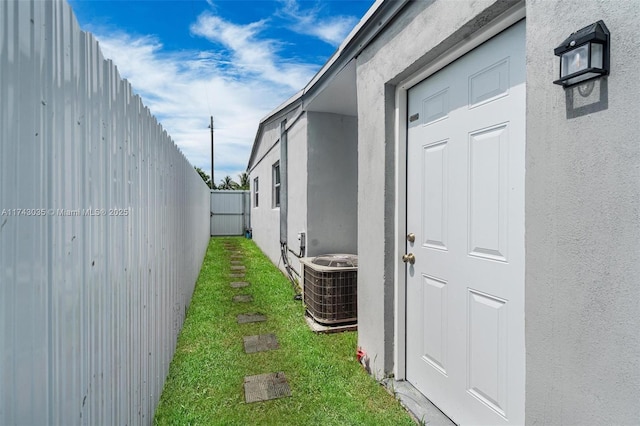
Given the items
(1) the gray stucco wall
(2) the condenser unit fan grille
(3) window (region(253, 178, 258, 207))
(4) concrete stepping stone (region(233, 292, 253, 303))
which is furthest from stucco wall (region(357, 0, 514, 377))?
(3) window (region(253, 178, 258, 207))

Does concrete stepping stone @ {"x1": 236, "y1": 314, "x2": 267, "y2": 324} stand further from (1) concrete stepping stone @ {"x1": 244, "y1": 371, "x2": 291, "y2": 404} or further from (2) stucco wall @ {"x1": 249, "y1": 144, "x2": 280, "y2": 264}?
(2) stucco wall @ {"x1": 249, "y1": 144, "x2": 280, "y2": 264}

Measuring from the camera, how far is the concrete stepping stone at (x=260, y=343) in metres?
3.34

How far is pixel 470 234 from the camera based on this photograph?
2.06 m

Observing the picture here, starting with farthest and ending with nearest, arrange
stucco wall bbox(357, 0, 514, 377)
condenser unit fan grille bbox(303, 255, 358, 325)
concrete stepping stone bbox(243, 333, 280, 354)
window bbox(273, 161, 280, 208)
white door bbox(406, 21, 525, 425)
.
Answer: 1. window bbox(273, 161, 280, 208)
2. condenser unit fan grille bbox(303, 255, 358, 325)
3. concrete stepping stone bbox(243, 333, 280, 354)
4. stucco wall bbox(357, 0, 514, 377)
5. white door bbox(406, 21, 525, 425)

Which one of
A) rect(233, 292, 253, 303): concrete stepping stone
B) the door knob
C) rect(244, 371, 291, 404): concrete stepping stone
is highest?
the door knob

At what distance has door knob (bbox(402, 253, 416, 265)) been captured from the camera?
8.54 feet

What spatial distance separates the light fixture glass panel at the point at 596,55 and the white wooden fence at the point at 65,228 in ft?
5.96

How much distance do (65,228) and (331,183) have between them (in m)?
4.24

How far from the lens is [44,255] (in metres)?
0.94

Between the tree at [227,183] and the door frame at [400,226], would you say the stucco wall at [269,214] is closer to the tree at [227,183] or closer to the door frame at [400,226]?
the door frame at [400,226]

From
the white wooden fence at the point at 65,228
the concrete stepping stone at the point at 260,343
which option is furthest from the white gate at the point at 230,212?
the white wooden fence at the point at 65,228

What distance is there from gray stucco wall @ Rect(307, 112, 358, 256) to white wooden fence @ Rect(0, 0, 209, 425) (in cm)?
321

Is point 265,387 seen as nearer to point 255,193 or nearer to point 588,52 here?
point 588,52

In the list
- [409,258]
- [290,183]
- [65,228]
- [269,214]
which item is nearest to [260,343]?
[409,258]
